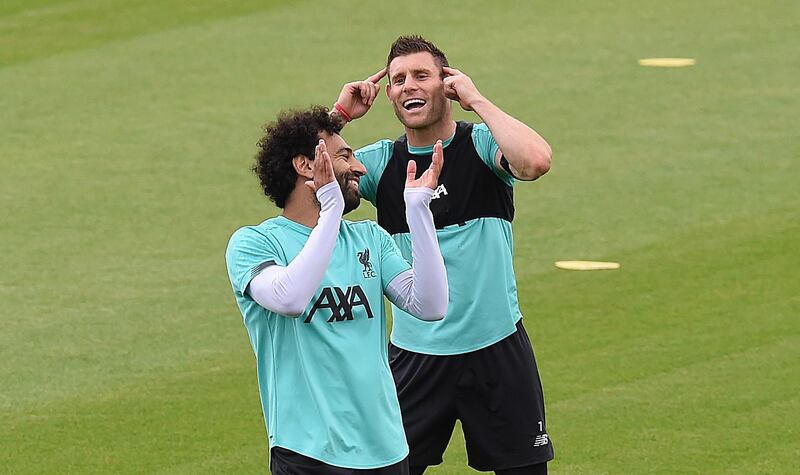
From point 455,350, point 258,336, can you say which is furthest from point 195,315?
point 258,336

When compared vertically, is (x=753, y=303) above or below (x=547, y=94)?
below

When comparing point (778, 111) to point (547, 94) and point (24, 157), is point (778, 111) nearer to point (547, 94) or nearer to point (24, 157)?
point (547, 94)

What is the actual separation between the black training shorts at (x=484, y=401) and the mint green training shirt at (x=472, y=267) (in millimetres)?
61

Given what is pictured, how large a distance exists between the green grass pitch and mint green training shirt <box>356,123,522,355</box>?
1755 mm

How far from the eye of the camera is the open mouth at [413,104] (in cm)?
702

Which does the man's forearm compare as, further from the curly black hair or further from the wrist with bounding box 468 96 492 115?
the curly black hair

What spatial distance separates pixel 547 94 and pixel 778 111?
2191 millimetres

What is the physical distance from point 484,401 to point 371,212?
251 inches

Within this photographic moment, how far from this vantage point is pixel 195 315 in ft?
36.4

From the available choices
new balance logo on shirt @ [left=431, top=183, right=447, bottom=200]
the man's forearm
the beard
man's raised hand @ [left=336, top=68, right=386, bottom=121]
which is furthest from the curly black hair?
man's raised hand @ [left=336, top=68, right=386, bottom=121]

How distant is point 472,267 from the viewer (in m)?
7.04

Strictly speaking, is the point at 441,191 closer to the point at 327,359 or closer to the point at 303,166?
the point at 303,166

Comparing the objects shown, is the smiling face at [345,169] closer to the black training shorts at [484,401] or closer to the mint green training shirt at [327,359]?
the mint green training shirt at [327,359]

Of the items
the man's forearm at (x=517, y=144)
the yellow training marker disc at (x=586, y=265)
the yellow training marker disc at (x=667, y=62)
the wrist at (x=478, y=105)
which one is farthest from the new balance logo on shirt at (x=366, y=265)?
the yellow training marker disc at (x=667, y=62)
